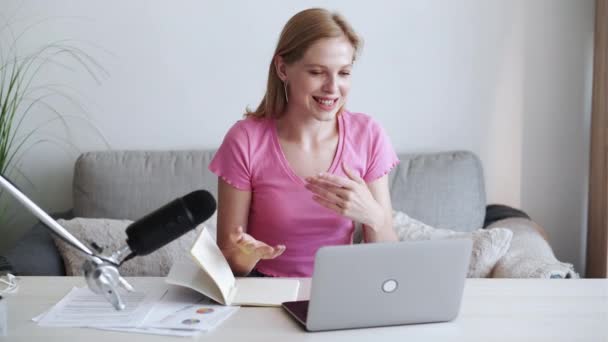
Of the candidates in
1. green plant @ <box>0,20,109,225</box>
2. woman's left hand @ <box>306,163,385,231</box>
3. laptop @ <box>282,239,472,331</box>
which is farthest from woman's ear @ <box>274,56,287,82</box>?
green plant @ <box>0,20,109,225</box>

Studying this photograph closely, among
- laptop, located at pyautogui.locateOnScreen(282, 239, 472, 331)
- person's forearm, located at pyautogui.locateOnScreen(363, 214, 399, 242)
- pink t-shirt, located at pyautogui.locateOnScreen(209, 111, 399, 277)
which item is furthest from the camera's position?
pink t-shirt, located at pyautogui.locateOnScreen(209, 111, 399, 277)

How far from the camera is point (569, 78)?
113 inches

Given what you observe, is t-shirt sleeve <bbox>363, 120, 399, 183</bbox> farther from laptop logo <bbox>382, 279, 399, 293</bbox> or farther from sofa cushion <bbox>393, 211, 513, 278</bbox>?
laptop logo <bbox>382, 279, 399, 293</bbox>

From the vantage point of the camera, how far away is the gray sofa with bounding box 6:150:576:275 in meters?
2.73

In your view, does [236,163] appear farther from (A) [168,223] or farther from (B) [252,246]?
(A) [168,223]

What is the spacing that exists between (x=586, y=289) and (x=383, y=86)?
4.82ft

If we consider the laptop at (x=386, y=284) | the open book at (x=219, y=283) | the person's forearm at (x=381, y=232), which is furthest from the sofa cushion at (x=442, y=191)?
the laptop at (x=386, y=284)

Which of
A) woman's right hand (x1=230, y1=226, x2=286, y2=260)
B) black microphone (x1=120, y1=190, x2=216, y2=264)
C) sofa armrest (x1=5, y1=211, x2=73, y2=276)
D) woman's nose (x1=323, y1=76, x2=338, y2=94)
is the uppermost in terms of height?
woman's nose (x1=323, y1=76, x2=338, y2=94)

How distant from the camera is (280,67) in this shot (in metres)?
1.93

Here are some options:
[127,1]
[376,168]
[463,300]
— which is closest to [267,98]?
[376,168]

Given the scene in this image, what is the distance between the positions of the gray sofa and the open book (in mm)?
1192

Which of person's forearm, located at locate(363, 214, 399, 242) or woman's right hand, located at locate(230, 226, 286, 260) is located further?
person's forearm, located at locate(363, 214, 399, 242)

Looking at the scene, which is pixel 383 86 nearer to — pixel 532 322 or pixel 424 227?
pixel 424 227

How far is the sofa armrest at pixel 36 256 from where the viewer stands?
2.37m
